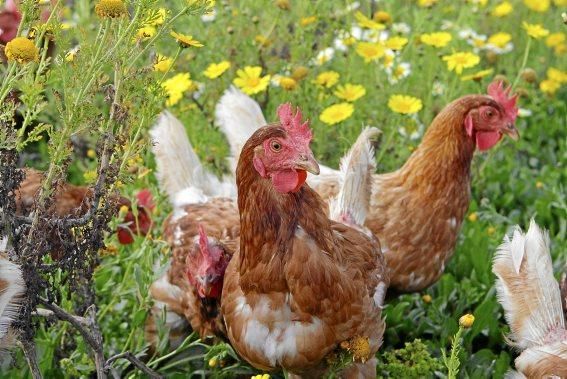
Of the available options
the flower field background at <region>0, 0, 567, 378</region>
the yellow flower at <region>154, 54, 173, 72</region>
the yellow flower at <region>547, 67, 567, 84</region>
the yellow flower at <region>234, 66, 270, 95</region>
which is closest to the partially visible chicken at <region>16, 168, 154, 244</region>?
the flower field background at <region>0, 0, 567, 378</region>

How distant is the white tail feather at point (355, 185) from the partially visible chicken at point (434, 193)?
201 mm

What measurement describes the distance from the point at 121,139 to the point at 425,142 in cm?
159

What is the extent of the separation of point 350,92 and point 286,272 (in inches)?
70.3

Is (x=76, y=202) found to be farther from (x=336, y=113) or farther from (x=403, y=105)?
(x=403, y=105)

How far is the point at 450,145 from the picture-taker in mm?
3406

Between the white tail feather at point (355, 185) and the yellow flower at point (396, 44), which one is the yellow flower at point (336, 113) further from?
the white tail feather at point (355, 185)

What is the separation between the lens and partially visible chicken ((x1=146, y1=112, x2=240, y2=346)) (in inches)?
114

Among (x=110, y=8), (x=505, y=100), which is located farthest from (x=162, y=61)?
(x=505, y=100)

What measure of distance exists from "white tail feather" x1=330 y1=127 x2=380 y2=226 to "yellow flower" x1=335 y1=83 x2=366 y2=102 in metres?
0.86

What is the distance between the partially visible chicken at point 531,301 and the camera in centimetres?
266

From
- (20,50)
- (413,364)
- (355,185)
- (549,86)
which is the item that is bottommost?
(549,86)

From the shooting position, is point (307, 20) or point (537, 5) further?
point (537, 5)

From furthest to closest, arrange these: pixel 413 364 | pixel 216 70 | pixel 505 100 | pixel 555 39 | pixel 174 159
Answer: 1. pixel 555 39
2. pixel 216 70
3. pixel 174 159
4. pixel 505 100
5. pixel 413 364

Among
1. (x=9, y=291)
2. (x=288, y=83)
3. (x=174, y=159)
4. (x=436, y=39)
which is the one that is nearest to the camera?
(x=9, y=291)
